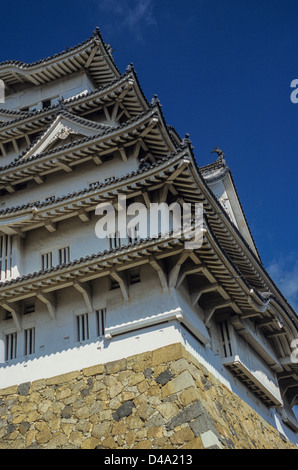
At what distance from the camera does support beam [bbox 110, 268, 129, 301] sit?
703 inches

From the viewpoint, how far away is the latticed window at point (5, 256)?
2050 cm

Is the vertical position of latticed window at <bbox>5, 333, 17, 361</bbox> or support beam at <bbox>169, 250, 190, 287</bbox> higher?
support beam at <bbox>169, 250, 190, 287</bbox>

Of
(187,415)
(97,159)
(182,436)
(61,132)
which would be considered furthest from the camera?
(61,132)

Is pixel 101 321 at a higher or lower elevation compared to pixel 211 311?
lower

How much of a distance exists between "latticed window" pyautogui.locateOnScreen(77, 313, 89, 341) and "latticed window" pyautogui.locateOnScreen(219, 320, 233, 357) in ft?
16.5

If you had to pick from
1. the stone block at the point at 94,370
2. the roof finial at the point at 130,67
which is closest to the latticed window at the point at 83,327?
the stone block at the point at 94,370

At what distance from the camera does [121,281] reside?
59.0ft

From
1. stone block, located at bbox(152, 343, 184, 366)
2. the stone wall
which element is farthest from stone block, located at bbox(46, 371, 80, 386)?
stone block, located at bbox(152, 343, 184, 366)

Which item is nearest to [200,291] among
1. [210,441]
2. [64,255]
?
[64,255]

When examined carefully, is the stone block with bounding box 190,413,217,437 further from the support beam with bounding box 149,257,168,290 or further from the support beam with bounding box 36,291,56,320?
the support beam with bounding box 36,291,56,320

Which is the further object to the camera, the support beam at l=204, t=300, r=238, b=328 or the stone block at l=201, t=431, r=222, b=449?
the support beam at l=204, t=300, r=238, b=328

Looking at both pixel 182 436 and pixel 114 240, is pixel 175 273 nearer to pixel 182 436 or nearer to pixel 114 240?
pixel 114 240

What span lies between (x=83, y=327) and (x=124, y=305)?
149 cm
